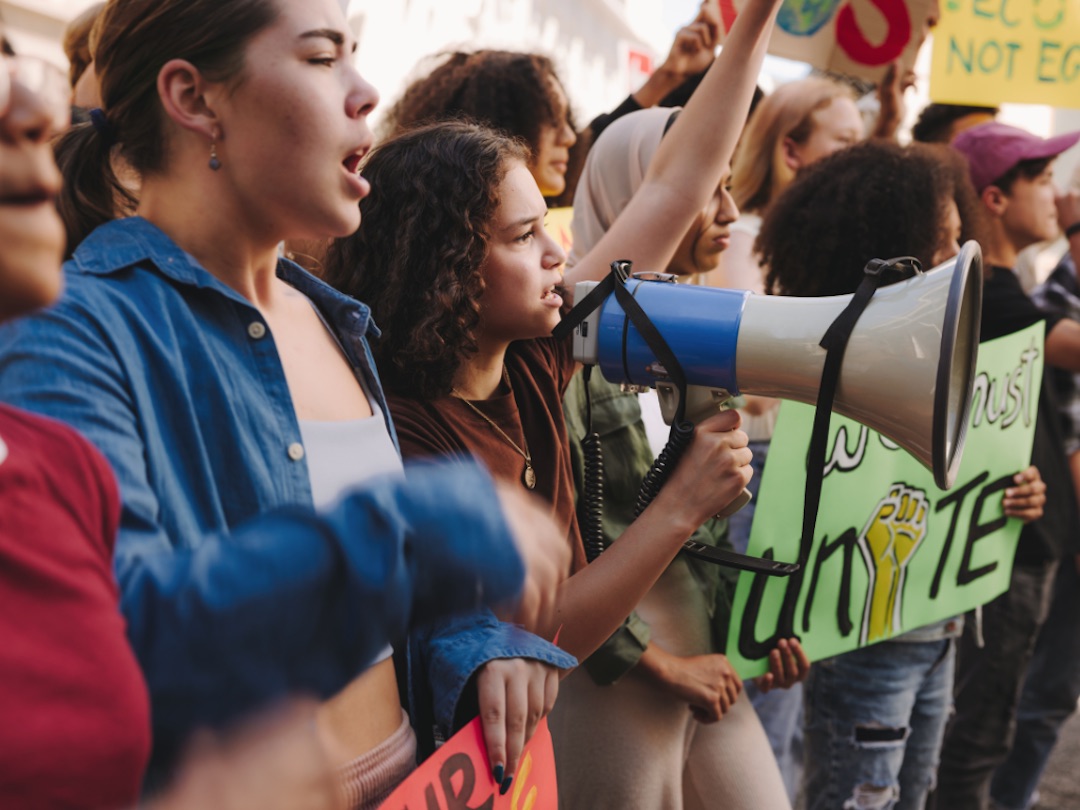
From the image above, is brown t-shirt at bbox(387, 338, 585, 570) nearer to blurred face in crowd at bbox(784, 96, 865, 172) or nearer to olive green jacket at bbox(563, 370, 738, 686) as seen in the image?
olive green jacket at bbox(563, 370, 738, 686)

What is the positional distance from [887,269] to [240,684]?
1022mm

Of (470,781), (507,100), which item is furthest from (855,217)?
(470,781)

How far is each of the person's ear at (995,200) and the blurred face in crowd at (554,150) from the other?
1273 millimetres

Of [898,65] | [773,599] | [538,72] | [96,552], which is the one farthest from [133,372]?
[898,65]

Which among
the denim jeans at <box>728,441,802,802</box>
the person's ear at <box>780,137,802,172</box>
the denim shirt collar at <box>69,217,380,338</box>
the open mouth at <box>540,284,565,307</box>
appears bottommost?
the denim jeans at <box>728,441,802,802</box>

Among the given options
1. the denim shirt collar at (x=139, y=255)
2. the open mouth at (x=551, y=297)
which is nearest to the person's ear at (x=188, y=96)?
the denim shirt collar at (x=139, y=255)

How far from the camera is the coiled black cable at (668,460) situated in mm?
1488

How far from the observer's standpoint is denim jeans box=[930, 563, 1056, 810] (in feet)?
9.25

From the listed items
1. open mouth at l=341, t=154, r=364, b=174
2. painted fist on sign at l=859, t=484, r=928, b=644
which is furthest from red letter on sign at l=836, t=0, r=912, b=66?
open mouth at l=341, t=154, r=364, b=174

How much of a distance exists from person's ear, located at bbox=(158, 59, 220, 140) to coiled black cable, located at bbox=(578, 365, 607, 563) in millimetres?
716

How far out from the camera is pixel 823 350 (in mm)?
1326

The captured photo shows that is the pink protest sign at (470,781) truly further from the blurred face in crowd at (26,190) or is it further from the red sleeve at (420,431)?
the blurred face in crowd at (26,190)

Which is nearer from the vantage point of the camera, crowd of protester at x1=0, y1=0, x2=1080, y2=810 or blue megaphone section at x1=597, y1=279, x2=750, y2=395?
crowd of protester at x1=0, y1=0, x2=1080, y2=810

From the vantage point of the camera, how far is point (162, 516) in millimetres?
901
